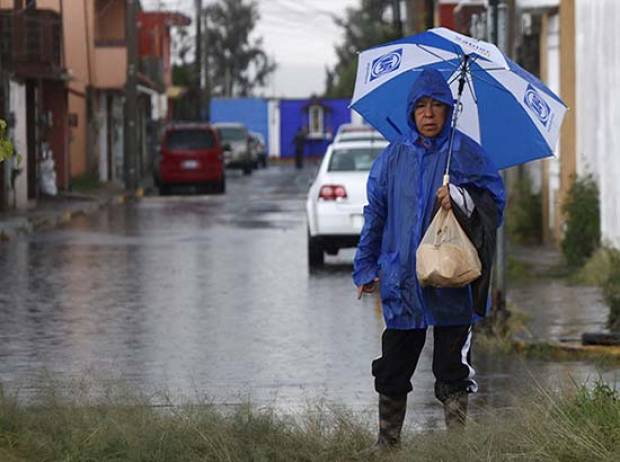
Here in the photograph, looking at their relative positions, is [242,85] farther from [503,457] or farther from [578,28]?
[503,457]

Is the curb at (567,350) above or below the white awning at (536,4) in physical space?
below

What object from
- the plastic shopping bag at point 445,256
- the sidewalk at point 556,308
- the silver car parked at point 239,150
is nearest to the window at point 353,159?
the sidewalk at point 556,308

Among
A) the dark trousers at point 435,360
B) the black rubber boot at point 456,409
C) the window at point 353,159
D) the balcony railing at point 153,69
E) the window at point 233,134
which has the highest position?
the balcony railing at point 153,69

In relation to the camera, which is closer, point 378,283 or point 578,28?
point 378,283

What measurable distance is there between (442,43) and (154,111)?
59.1 metres

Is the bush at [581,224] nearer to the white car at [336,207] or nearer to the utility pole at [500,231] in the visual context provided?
the white car at [336,207]

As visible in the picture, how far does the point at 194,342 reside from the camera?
14250 mm

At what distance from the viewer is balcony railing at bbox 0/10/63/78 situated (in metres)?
33.5

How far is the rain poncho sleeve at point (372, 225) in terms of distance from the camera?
8.19 m

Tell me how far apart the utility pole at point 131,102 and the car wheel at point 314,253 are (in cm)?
2486

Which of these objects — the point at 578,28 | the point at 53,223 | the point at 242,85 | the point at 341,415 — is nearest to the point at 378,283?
the point at 341,415

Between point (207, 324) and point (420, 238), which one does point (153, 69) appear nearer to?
point (207, 324)

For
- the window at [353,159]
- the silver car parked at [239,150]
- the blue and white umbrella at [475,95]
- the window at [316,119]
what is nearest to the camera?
the blue and white umbrella at [475,95]

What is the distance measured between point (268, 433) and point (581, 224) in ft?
42.3
